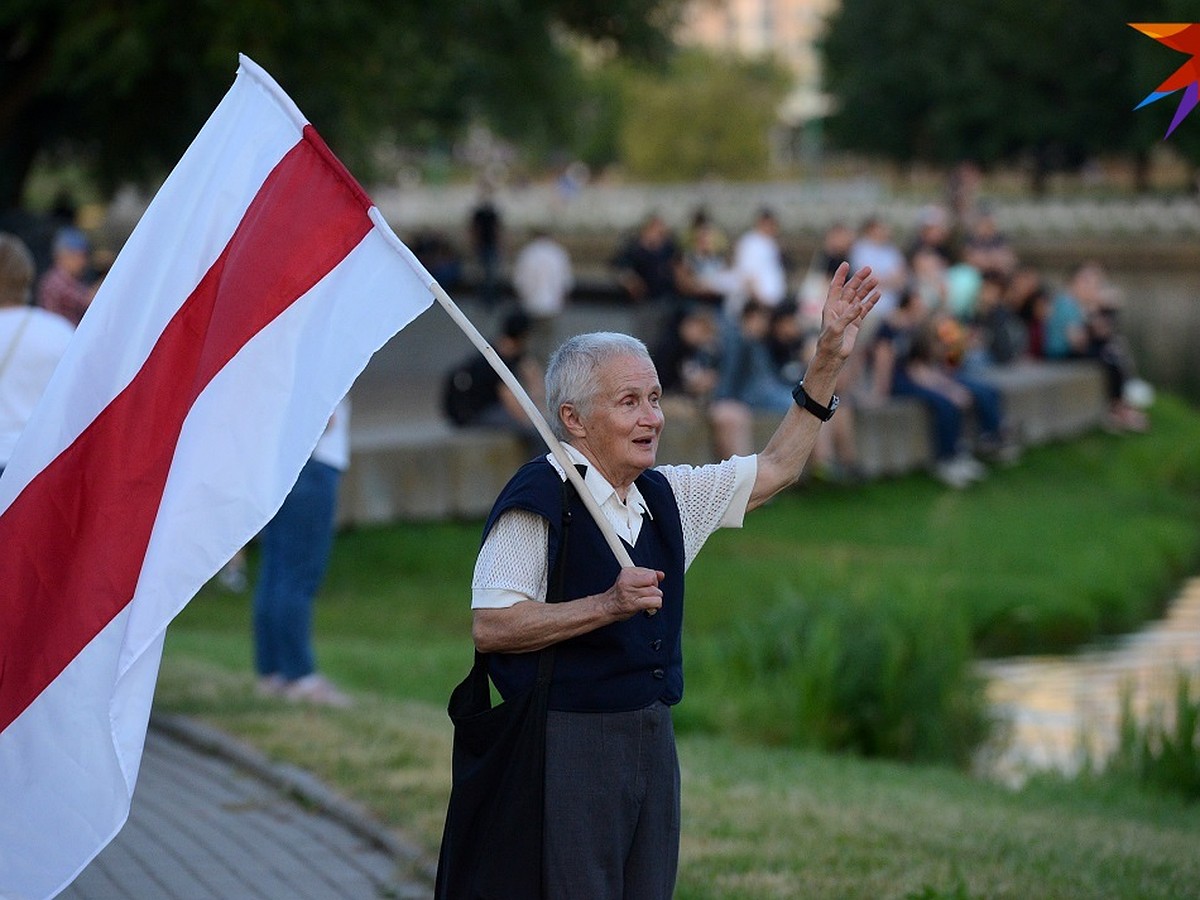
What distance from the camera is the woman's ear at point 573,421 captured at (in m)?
4.43

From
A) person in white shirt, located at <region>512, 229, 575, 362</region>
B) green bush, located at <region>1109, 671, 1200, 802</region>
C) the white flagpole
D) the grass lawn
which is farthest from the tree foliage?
the white flagpole

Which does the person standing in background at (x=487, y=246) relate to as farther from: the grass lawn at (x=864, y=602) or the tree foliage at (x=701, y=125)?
the tree foliage at (x=701, y=125)

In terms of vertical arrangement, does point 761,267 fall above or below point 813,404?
above

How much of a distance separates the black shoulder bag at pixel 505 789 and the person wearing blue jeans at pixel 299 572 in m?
4.05

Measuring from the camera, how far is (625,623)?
14.2ft

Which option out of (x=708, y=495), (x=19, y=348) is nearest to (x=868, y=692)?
(x=19, y=348)

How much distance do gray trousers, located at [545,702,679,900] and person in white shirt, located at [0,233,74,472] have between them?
11.3 ft

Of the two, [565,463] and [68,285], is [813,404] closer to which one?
[565,463]

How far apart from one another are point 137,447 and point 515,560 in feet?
3.21

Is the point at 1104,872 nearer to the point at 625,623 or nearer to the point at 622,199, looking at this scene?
the point at 625,623

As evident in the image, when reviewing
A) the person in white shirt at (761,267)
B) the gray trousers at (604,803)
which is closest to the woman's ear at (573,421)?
the gray trousers at (604,803)

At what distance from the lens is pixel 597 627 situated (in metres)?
4.24

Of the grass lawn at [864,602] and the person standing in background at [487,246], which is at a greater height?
the person standing in background at [487,246]

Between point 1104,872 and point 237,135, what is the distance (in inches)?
139
